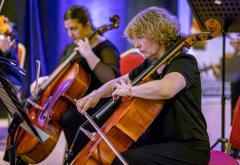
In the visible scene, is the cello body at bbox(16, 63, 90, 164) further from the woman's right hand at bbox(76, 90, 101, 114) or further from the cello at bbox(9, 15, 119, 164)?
the woman's right hand at bbox(76, 90, 101, 114)

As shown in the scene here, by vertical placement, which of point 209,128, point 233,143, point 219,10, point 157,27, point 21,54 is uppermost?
point 157,27

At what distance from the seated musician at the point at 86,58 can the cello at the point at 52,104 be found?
2.1 inches

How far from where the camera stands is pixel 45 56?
4.41 meters

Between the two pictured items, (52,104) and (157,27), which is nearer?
(157,27)

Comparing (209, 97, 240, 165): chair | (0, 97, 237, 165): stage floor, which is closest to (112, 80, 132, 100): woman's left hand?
(209, 97, 240, 165): chair

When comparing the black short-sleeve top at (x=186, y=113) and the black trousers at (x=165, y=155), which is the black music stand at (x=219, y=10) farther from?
the black trousers at (x=165, y=155)

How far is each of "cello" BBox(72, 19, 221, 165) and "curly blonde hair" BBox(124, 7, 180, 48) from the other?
0.08 meters

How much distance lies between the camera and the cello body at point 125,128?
178 cm

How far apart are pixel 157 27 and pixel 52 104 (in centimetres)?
104

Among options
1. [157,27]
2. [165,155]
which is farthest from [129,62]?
[165,155]

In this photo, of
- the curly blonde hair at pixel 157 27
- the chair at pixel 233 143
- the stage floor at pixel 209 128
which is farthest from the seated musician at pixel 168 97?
the stage floor at pixel 209 128

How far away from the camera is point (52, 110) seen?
2.73 meters

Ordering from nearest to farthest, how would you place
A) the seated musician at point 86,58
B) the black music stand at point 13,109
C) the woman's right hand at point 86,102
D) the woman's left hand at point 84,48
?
the black music stand at point 13,109, the woman's right hand at point 86,102, the seated musician at point 86,58, the woman's left hand at point 84,48

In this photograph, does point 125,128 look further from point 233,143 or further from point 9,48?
point 9,48
